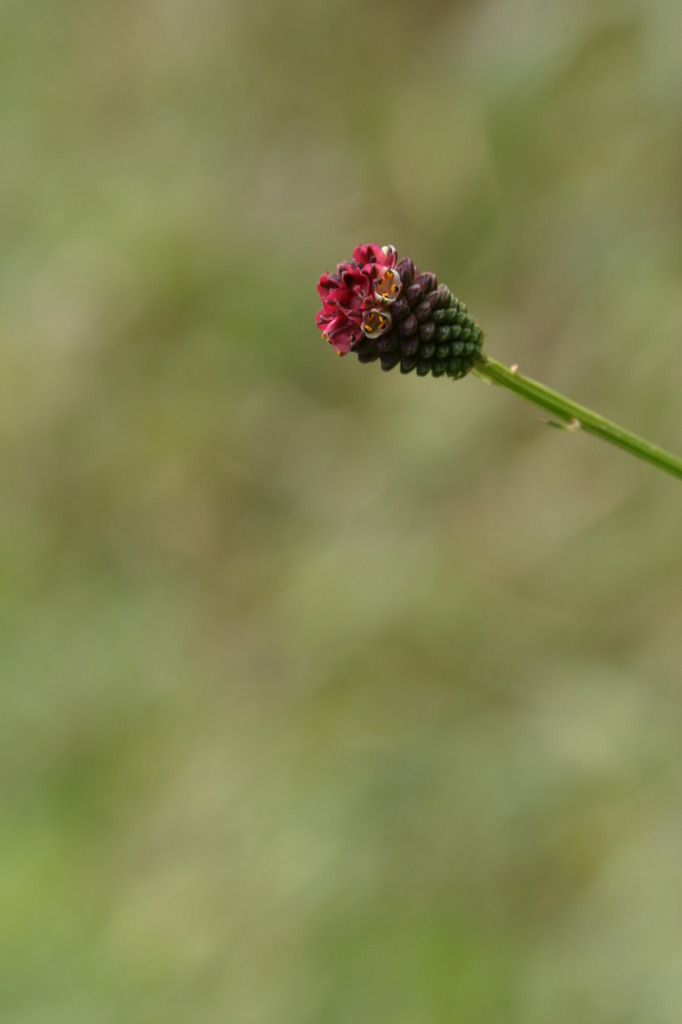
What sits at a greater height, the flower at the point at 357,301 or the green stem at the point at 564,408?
the green stem at the point at 564,408

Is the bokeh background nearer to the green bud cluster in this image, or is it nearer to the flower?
the green bud cluster

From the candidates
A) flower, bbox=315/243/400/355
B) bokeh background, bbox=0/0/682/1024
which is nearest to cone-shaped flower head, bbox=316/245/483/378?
flower, bbox=315/243/400/355

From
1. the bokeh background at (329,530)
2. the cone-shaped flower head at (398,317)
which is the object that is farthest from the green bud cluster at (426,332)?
the bokeh background at (329,530)

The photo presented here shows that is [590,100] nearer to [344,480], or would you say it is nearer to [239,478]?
[344,480]

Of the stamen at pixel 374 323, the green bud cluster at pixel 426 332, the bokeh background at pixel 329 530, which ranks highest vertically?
the bokeh background at pixel 329 530

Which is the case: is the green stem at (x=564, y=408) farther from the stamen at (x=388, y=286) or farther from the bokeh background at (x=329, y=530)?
the bokeh background at (x=329, y=530)

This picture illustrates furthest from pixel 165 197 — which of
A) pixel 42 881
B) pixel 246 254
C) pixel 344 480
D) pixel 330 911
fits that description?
pixel 330 911
